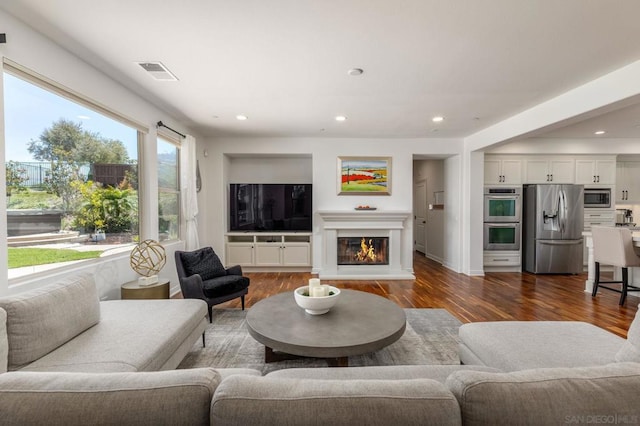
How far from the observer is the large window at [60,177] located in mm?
2043

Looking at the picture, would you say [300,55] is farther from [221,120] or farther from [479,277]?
[479,277]

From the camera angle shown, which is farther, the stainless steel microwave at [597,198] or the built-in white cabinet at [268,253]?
the stainless steel microwave at [597,198]

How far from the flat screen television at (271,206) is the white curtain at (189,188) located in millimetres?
1088

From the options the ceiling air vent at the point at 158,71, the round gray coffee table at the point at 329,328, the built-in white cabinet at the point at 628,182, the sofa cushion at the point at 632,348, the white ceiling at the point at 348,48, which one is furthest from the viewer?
the built-in white cabinet at the point at 628,182

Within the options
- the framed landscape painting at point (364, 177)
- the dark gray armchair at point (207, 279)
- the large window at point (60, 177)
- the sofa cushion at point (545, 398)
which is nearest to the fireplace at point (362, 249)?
the framed landscape painting at point (364, 177)

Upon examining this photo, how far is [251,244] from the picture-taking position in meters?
5.29

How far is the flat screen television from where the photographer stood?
5.31 meters

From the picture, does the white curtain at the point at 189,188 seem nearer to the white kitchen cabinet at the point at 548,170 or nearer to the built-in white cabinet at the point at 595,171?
the white kitchen cabinet at the point at 548,170

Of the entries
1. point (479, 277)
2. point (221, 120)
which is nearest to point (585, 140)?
point (479, 277)

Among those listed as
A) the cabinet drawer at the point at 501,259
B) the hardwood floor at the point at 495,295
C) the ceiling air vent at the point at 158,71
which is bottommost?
the hardwood floor at the point at 495,295

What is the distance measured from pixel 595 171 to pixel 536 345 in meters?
5.86

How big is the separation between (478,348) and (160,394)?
1653 millimetres

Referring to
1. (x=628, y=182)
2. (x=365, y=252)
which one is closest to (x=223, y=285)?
(x=365, y=252)

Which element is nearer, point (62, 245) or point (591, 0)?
point (591, 0)
